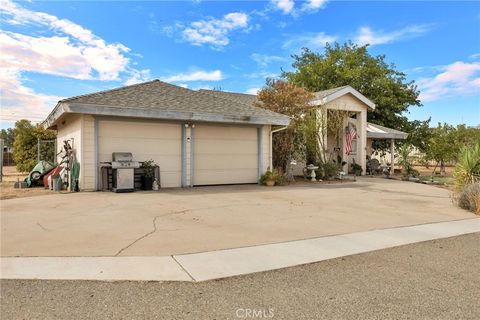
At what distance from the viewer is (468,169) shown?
1036 centimetres

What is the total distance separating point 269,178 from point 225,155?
2058 mm

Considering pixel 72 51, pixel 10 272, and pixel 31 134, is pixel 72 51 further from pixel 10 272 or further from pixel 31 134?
pixel 10 272

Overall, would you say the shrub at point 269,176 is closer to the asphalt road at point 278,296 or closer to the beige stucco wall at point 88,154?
the beige stucco wall at point 88,154

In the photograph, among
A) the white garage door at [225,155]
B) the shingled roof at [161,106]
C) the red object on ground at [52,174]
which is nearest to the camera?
the shingled roof at [161,106]

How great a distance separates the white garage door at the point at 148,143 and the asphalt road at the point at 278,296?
8.51 meters

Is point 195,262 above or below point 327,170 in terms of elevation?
below

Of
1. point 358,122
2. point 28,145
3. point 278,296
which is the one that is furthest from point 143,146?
point 358,122

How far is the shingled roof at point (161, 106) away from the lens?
35.4 feet

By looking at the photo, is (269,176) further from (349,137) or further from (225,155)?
(349,137)

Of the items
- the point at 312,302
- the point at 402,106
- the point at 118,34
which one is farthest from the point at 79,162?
the point at 402,106

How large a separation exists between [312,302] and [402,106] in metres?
26.6

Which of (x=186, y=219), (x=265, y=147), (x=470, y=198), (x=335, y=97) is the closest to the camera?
(x=186, y=219)

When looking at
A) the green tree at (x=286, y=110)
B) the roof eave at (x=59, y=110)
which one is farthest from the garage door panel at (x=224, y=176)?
the roof eave at (x=59, y=110)
